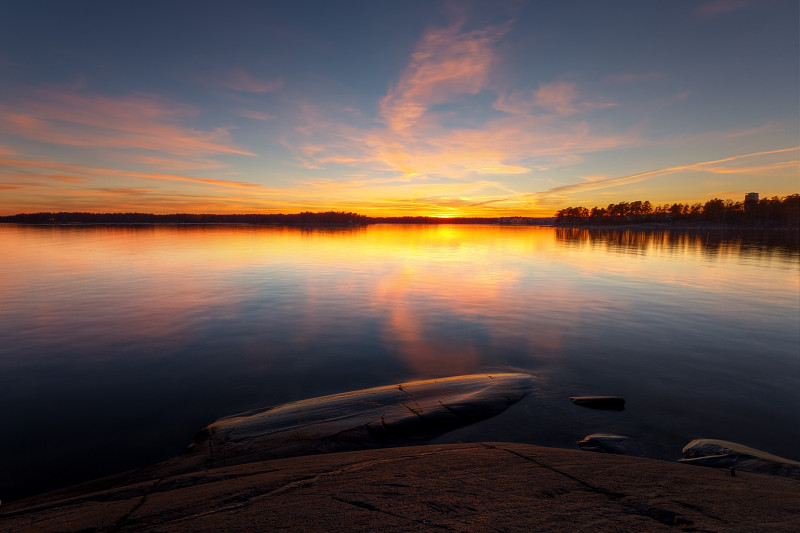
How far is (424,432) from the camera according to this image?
8.27m

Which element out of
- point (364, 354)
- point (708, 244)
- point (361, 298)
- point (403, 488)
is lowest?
point (364, 354)

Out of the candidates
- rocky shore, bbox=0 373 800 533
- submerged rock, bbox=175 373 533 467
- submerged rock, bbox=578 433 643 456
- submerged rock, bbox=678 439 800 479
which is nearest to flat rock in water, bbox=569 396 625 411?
submerged rock, bbox=175 373 533 467

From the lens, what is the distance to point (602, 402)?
10.2 m

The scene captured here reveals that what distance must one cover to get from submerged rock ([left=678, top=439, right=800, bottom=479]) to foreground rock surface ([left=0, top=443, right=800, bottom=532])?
86cm

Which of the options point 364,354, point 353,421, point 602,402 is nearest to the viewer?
point 353,421

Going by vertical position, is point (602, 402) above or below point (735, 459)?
below

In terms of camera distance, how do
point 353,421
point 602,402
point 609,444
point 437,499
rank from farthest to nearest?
1. point 602,402
2. point 353,421
3. point 609,444
4. point 437,499

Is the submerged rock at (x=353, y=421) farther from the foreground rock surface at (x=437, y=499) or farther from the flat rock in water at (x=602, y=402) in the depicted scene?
the flat rock in water at (x=602, y=402)

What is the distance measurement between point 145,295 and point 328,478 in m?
25.2

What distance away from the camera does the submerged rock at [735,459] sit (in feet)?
21.5

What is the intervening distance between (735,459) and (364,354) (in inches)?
443

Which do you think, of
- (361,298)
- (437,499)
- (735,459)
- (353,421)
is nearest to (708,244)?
(361,298)

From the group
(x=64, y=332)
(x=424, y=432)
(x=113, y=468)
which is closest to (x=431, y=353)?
(x=424, y=432)

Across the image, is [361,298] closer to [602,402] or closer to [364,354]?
[364,354]
